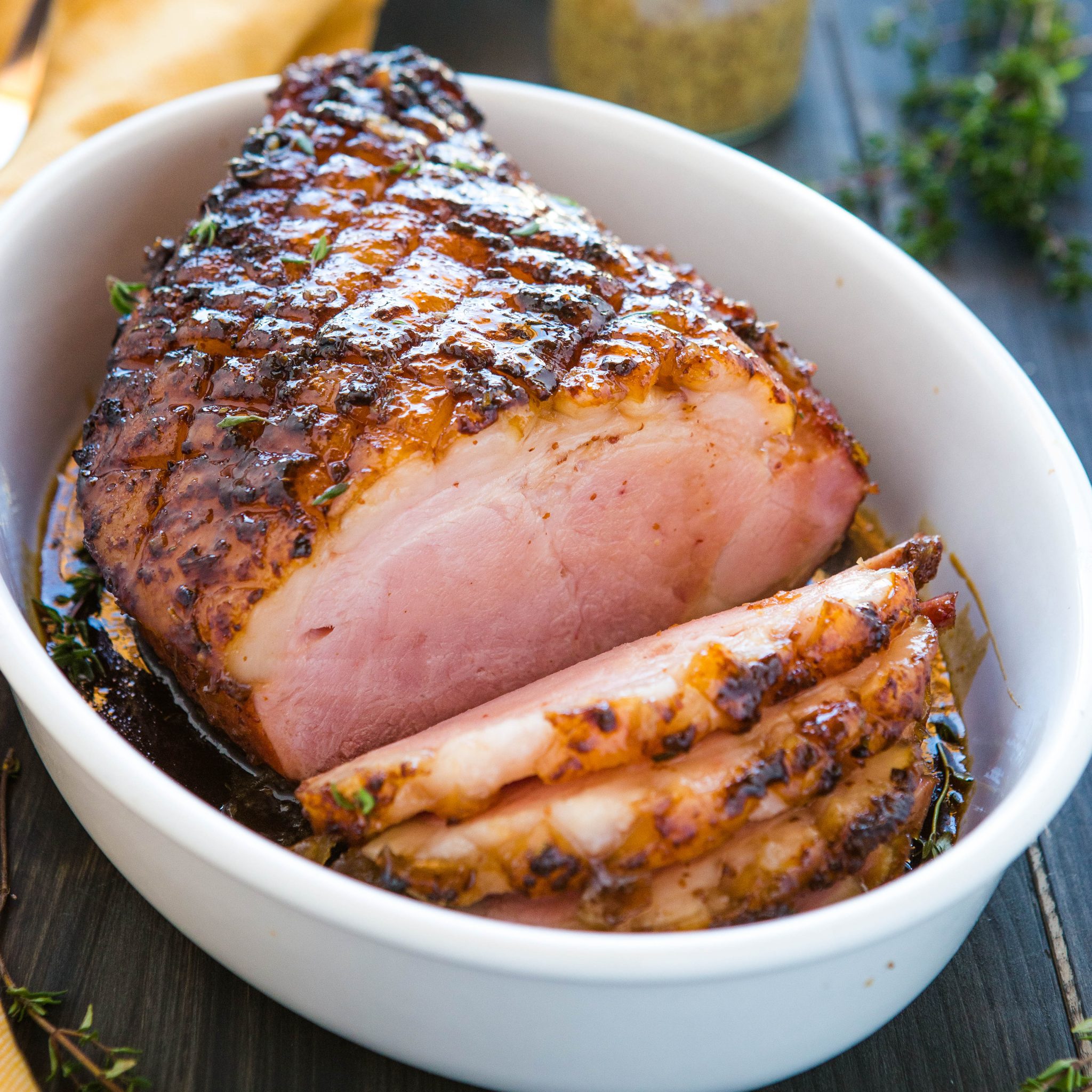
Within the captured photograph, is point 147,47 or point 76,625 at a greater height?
point 147,47

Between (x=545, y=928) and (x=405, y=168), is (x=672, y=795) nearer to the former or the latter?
(x=545, y=928)

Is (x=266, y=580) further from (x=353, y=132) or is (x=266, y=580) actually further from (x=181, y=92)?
(x=181, y=92)

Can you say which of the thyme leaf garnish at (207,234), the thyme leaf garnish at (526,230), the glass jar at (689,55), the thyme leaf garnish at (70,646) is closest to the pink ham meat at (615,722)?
the thyme leaf garnish at (70,646)

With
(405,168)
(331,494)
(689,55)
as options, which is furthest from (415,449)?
(689,55)

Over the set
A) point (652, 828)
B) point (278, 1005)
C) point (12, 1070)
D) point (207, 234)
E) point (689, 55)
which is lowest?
point (278, 1005)

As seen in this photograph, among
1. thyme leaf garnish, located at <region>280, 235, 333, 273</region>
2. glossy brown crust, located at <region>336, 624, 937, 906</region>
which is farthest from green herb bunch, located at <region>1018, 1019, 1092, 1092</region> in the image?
thyme leaf garnish, located at <region>280, 235, 333, 273</region>

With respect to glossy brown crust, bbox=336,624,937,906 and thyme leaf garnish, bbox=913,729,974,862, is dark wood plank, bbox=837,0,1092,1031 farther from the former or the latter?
glossy brown crust, bbox=336,624,937,906

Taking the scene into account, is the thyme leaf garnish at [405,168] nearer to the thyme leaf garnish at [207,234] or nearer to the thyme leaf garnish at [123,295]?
the thyme leaf garnish at [207,234]
